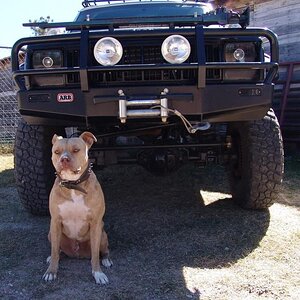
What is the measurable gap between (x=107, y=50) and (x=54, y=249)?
56.8 inches

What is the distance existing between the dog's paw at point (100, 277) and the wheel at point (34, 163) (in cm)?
141

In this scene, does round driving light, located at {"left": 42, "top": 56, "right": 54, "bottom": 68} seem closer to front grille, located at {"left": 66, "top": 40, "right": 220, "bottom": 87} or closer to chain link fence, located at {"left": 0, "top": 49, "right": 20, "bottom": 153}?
front grille, located at {"left": 66, "top": 40, "right": 220, "bottom": 87}

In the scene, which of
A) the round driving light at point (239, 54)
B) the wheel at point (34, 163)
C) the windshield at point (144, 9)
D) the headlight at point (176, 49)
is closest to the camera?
the headlight at point (176, 49)

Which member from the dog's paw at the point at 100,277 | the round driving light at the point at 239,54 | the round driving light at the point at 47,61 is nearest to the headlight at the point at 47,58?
the round driving light at the point at 47,61

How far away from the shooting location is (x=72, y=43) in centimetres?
367

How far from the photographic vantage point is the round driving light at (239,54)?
12.1ft

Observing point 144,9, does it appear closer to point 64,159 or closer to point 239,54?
point 239,54

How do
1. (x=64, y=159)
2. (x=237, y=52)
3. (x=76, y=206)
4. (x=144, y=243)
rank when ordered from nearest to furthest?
(x=64, y=159)
(x=76, y=206)
(x=237, y=52)
(x=144, y=243)

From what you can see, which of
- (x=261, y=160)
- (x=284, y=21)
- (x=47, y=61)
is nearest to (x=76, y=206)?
(x=47, y=61)

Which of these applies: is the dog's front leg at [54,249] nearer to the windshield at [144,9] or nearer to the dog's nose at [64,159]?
the dog's nose at [64,159]

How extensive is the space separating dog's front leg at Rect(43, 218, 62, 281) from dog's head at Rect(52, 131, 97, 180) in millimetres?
344

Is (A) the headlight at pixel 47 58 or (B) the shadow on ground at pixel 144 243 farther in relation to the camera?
(A) the headlight at pixel 47 58

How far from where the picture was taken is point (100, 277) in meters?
3.07

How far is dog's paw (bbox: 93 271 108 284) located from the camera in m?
3.04
